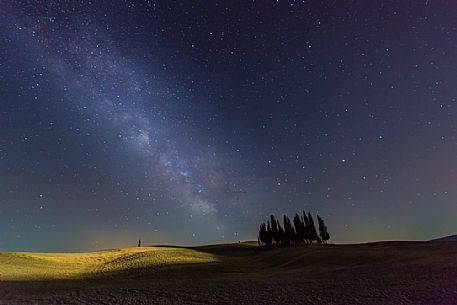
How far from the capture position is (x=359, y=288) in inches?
510

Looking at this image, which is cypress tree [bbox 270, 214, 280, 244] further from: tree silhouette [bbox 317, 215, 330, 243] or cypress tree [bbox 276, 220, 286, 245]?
tree silhouette [bbox 317, 215, 330, 243]

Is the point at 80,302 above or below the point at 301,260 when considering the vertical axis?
below

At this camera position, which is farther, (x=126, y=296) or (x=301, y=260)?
(x=301, y=260)

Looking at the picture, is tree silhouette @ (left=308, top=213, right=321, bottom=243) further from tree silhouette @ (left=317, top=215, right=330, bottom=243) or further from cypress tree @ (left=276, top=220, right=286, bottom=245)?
cypress tree @ (left=276, top=220, right=286, bottom=245)

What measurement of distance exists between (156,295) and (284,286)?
612 centimetres

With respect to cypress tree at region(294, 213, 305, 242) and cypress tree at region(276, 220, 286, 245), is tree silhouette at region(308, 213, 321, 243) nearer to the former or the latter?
cypress tree at region(294, 213, 305, 242)

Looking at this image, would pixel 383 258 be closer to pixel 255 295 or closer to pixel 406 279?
pixel 406 279

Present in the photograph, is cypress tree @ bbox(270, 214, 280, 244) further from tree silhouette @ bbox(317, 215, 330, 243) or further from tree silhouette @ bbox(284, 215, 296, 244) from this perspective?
tree silhouette @ bbox(317, 215, 330, 243)

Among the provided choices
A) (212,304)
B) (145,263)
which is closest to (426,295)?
(212,304)

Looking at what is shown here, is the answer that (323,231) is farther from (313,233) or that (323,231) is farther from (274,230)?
(274,230)

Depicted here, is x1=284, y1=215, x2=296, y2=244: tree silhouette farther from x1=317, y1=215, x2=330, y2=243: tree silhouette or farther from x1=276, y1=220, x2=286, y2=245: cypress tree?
x1=317, y1=215, x2=330, y2=243: tree silhouette

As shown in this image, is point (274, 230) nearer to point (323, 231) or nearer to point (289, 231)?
point (289, 231)

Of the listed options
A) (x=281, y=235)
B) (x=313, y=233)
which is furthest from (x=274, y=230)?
(x=313, y=233)

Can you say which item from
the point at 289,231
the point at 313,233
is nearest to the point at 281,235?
the point at 289,231
